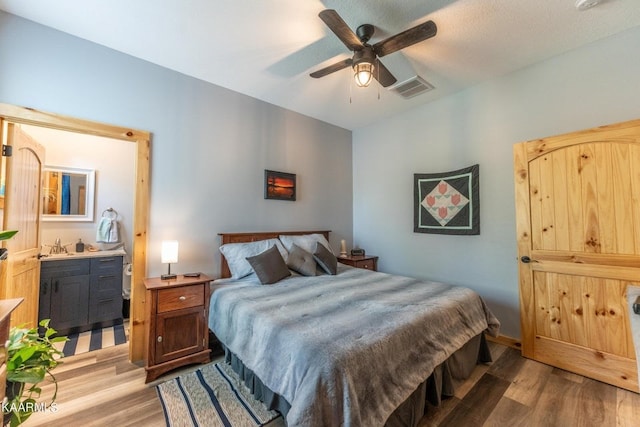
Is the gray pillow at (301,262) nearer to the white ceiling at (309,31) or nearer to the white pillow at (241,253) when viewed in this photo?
the white pillow at (241,253)

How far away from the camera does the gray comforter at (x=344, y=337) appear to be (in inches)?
49.9

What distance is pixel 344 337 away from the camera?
147 cm

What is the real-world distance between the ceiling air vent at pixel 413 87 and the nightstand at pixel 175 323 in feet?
9.24

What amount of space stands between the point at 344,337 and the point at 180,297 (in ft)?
5.21

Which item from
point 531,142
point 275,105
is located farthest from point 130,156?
point 531,142

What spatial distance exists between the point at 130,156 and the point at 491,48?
4744 millimetres

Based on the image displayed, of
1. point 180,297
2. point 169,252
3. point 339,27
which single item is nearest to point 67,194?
point 169,252

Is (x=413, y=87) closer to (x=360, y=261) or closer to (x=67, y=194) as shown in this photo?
(x=360, y=261)

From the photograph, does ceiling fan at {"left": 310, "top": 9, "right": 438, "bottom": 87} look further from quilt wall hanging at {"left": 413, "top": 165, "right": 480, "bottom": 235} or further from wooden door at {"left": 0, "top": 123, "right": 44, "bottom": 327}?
wooden door at {"left": 0, "top": 123, "right": 44, "bottom": 327}

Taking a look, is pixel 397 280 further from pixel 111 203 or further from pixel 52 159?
pixel 52 159

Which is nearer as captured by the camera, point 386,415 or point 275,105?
point 386,415

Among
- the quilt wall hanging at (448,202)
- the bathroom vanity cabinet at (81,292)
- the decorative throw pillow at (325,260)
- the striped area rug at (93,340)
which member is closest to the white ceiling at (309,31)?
the quilt wall hanging at (448,202)

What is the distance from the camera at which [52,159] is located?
3441 mm

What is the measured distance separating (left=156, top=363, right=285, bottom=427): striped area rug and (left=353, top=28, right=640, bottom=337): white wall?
255 cm
